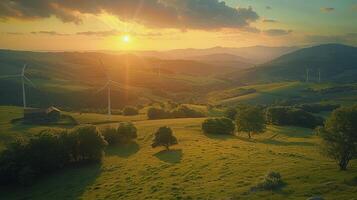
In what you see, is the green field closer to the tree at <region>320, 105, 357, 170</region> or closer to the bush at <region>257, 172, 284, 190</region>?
the bush at <region>257, 172, 284, 190</region>

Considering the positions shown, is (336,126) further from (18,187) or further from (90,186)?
(18,187)

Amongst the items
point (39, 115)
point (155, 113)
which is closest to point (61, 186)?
point (39, 115)

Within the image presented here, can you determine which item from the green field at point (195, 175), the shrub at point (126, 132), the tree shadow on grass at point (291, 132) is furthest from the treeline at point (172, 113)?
the green field at point (195, 175)

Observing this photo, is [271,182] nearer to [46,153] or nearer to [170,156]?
[170,156]

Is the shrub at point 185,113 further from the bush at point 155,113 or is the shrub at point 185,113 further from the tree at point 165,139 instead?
the tree at point 165,139

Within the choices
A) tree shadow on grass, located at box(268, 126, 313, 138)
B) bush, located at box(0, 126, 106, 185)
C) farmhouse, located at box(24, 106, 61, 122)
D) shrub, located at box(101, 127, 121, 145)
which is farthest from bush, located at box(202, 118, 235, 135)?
farmhouse, located at box(24, 106, 61, 122)

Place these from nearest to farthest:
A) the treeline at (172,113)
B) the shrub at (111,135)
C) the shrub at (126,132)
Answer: the shrub at (111,135), the shrub at (126,132), the treeline at (172,113)
